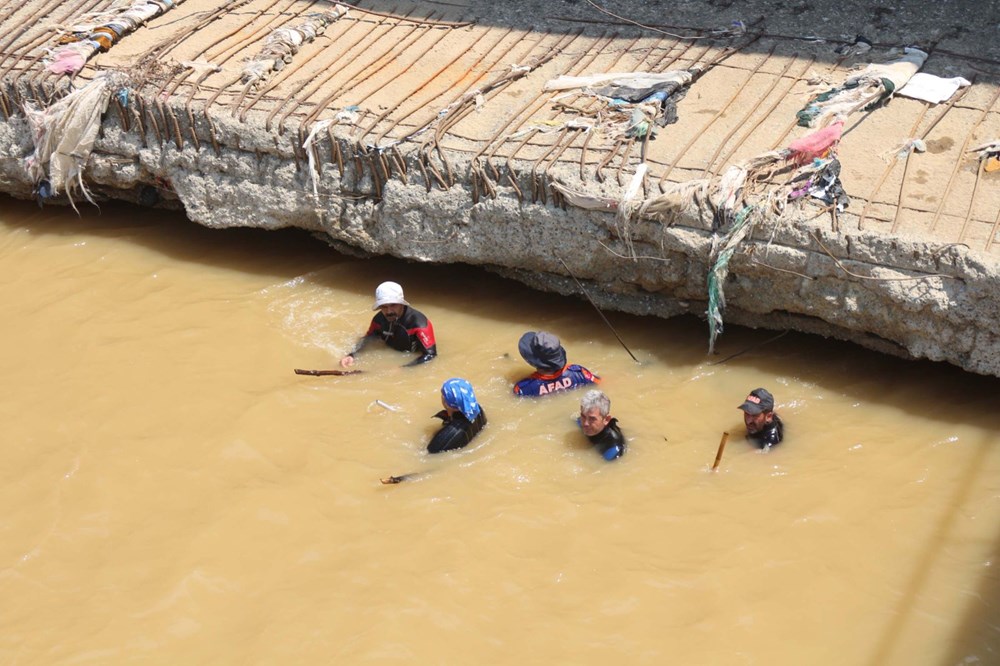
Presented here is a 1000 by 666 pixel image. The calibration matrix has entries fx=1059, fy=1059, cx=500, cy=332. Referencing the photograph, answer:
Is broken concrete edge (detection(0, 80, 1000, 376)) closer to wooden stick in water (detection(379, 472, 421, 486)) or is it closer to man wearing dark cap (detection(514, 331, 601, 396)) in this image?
man wearing dark cap (detection(514, 331, 601, 396))

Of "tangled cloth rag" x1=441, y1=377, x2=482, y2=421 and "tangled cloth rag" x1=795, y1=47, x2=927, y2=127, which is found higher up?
"tangled cloth rag" x1=795, y1=47, x2=927, y2=127

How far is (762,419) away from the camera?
6.18m

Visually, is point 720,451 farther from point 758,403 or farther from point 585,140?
point 585,140

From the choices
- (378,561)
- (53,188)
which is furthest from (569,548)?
(53,188)

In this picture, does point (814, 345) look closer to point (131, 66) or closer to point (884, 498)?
point (884, 498)

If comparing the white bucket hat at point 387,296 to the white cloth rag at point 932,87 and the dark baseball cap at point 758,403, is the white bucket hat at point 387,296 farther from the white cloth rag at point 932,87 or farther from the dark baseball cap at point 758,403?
the white cloth rag at point 932,87

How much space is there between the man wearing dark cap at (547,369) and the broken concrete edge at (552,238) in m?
0.73

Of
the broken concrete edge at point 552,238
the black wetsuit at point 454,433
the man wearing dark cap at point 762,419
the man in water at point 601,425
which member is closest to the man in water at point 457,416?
Answer: the black wetsuit at point 454,433

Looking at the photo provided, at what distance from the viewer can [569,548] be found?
582cm

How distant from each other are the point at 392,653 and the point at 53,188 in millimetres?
5280

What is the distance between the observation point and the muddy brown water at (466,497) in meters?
5.35

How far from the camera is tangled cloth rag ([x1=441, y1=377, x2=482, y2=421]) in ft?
20.9

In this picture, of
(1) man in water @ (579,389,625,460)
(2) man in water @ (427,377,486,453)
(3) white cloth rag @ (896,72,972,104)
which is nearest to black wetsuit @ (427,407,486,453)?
(2) man in water @ (427,377,486,453)

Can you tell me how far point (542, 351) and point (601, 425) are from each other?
0.69 m
